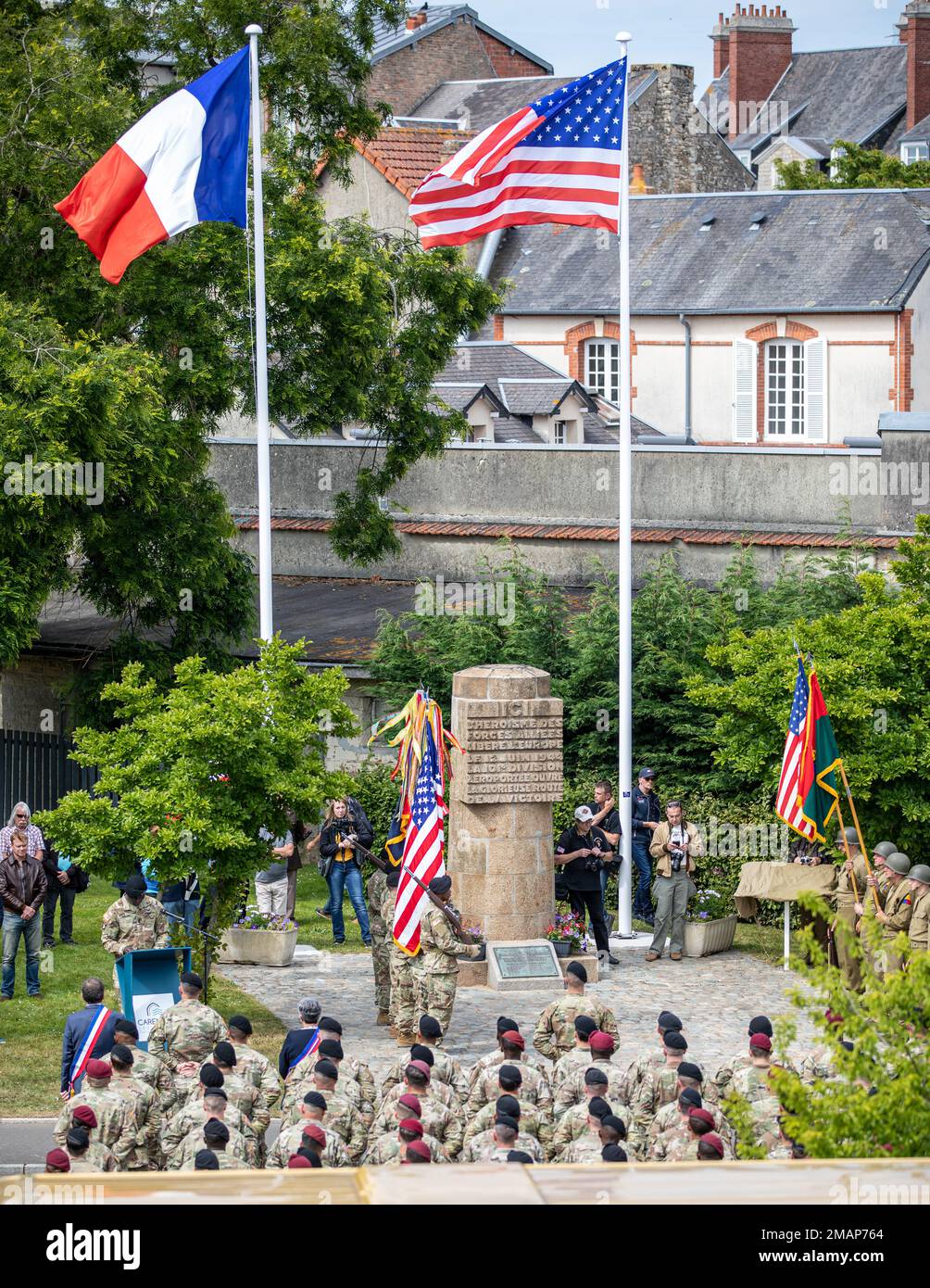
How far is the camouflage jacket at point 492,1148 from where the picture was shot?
1177 centimetres

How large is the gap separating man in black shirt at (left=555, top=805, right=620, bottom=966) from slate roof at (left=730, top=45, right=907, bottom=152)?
63.5 meters

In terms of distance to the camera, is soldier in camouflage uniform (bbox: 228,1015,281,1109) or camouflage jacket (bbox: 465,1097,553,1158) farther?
soldier in camouflage uniform (bbox: 228,1015,281,1109)

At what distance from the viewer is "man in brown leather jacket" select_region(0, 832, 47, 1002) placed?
18.8 metres

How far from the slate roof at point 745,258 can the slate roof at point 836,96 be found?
31.0 m

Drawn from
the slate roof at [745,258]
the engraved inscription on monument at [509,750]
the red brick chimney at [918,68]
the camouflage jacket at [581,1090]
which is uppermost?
the red brick chimney at [918,68]

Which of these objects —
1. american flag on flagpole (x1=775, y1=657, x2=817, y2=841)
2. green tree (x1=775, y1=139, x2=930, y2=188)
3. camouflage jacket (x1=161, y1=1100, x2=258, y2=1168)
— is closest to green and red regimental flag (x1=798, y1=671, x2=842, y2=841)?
american flag on flagpole (x1=775, y1=657, x2=817, y2=841)

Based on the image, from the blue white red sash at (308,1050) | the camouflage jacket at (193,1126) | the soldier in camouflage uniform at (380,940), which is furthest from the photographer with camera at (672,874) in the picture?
the camouflage jacket at (193,1126)

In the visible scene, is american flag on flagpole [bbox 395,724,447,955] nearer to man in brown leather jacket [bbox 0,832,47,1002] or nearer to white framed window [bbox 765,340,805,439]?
man in brown leather jacket [bbox 0,832,47,1002]

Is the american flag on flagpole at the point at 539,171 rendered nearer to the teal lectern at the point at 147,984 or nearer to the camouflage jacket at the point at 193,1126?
the teal lectern at the point at 147,984

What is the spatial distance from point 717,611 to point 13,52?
11.3 meters

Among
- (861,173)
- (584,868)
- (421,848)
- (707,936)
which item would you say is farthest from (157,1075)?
(861,173)

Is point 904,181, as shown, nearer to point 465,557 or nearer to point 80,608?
point 465,557

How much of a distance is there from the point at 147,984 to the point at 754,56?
2961 inches

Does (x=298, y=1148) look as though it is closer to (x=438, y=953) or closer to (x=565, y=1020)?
(x=565, y=1020)
